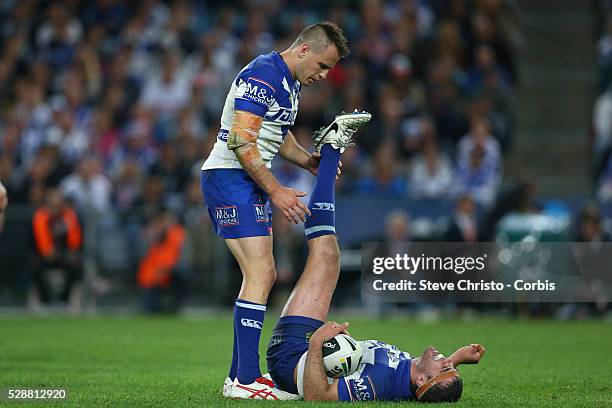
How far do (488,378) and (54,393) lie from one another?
368 cm

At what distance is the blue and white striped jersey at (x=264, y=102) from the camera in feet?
29.4

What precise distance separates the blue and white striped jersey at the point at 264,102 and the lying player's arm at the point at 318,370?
158cm

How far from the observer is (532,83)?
79.8 feet

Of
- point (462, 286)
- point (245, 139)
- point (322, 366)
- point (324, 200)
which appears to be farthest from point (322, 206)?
point (462, 286)

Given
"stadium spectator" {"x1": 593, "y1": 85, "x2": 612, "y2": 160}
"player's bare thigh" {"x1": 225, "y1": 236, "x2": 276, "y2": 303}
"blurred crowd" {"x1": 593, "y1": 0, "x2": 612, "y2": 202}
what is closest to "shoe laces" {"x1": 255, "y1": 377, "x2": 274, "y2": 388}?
"player's bare thigh" {"x1": 225, "y1": 236, "x2": 276, "y2": 303}

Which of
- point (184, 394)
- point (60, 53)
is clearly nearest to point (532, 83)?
point (60, 53)

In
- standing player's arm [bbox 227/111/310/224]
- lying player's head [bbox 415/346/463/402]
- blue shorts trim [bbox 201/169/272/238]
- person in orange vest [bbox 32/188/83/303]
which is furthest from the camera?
person in orange vest [bbox 32/188/83/303]

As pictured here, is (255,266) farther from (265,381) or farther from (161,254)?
(161,254)

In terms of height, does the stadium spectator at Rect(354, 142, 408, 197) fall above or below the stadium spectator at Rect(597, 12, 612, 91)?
below

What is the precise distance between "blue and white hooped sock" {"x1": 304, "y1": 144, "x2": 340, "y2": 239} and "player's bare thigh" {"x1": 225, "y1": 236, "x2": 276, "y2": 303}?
0.41 m

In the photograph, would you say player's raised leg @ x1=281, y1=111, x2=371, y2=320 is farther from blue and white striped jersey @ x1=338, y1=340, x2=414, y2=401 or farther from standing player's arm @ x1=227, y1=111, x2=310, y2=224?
blue and white striped jersey @ x1=338, y1=340, x2=414, y2=401

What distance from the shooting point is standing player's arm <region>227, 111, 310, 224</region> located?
29.1 ft

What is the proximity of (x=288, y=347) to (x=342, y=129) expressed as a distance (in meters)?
1.83

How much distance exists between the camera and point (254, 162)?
29.2 feet
